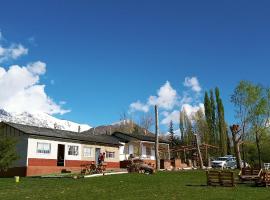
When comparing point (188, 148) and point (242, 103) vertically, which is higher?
point (242, 103)

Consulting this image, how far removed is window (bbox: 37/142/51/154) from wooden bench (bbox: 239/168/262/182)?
20134 millimetres

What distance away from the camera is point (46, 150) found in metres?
40.0

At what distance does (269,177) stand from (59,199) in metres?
13.2

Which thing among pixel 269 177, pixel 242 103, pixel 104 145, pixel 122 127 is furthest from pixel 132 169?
pixel 122 127

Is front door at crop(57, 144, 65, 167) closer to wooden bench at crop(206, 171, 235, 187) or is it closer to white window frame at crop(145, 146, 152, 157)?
white window frame at crop(145, 146, 152, 157)

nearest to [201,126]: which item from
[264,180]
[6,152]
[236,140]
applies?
[236,140]

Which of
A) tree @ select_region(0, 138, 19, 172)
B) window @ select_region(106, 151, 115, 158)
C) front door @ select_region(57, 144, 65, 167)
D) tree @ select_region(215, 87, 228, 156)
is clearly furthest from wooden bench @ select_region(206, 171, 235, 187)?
tree @ select_region(215, 87, 228, 156)

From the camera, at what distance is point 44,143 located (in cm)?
3984

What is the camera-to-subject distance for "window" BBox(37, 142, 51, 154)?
39156 mm

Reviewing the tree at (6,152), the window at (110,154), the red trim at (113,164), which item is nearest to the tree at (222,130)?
the red trim at (113,164)

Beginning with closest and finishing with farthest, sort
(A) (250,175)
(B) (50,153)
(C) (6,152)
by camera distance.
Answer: (A) (250,175) < (C) (6,152) < (B) (50,153)

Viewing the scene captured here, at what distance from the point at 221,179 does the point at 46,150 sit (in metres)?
21.2

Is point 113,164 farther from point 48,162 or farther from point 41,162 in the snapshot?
point 41,162

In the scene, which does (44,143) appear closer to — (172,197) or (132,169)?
(132,169)
